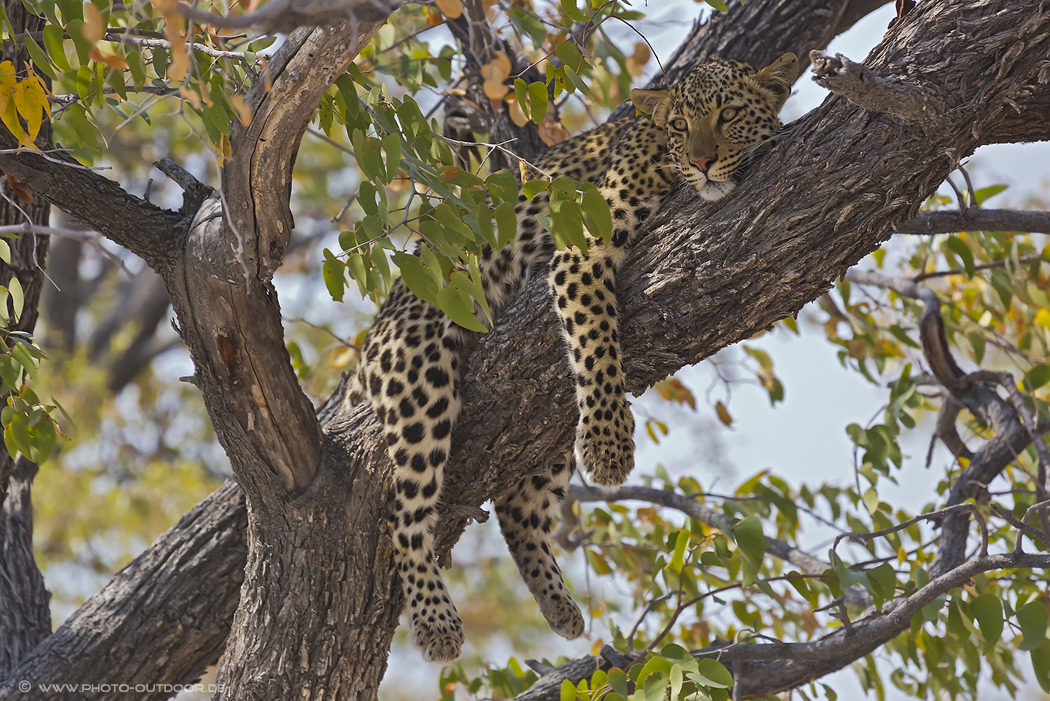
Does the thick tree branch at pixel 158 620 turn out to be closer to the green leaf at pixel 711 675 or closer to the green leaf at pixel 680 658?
the green leaf at pixel 680 658

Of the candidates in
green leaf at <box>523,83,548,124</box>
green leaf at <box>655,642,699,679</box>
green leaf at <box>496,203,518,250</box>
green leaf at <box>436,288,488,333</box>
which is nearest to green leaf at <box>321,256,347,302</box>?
green leaf at <box>436,288,488,333</box>

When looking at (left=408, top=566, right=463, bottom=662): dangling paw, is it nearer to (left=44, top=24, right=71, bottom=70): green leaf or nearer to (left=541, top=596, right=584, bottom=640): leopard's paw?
(left=541, top=596, right=584, bottom=640): leopard's paw

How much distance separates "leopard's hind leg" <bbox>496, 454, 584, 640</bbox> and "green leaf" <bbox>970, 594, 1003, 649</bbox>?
75.5 inches

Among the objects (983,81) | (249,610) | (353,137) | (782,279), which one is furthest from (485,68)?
(249,610)

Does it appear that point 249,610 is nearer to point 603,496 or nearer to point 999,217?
point 603,496

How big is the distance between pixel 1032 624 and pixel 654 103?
103 inches

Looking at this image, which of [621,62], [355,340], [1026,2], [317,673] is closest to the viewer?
[1026,2]

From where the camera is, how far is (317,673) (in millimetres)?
3748

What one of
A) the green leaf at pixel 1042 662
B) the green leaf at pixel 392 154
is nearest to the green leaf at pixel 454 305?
the green leaf at pixel 392 154

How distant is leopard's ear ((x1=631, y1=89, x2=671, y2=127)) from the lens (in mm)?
4395

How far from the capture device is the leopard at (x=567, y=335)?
376 centimetres

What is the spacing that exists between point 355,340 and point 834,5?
3.44 m

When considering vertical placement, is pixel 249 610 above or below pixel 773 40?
below

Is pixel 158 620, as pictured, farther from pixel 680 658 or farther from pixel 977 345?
pixel 977 345
